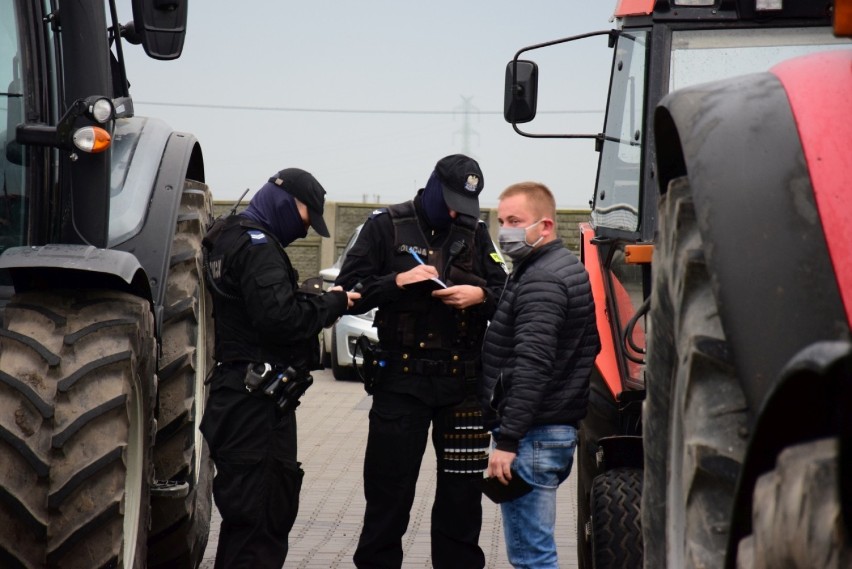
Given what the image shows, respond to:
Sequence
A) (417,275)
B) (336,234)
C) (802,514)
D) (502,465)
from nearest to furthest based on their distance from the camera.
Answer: (802,514) < (502,465) < (417,275) < (336,234)

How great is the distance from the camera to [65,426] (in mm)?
4125

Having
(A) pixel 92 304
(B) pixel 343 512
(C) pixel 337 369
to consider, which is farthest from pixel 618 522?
(C) pixel 337 369

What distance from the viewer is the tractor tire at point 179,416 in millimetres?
→ 5621

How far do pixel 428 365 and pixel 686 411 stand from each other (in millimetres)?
3381

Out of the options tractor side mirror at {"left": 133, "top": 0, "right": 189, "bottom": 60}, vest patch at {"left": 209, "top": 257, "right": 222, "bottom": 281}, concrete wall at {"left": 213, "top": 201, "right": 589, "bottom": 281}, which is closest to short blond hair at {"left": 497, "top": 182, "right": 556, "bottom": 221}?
vest patch at {"left": 209, "top": 257, "right": 222, "bottom": 281}

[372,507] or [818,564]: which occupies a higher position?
[818,564]

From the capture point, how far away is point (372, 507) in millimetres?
6195

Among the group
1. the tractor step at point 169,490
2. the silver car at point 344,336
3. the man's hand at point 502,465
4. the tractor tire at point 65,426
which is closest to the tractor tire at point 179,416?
the tractor step at point 169,490

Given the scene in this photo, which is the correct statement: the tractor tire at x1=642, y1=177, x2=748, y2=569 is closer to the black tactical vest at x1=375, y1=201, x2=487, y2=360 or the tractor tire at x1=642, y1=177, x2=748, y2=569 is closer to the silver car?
the black tactical vest at x1=375, y1=201, x2=487, y2=360

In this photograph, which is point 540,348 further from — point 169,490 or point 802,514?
point 802,514

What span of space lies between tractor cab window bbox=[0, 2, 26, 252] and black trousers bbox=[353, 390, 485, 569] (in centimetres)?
191

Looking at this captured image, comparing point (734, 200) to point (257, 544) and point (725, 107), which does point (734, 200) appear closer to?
point (725, 107)

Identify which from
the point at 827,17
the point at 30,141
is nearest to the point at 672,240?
the point at 30,141

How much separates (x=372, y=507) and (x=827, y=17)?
2.90 m
